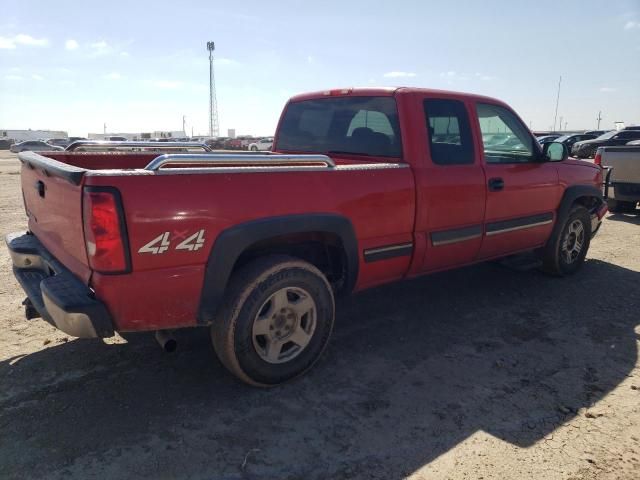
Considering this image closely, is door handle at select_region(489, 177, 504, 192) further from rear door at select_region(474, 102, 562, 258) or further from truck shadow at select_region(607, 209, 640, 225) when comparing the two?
truck shadow at select_region(607, 209, 640, 225)

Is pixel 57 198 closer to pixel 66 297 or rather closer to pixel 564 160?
pixel 66 297

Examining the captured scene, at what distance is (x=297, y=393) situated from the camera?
310 cm

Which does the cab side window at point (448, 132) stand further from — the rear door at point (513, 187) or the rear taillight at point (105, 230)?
the rear taillight at point (105, 230)

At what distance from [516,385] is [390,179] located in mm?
1612

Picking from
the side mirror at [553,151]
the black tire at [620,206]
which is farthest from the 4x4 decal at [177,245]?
the black tire at [620,206]

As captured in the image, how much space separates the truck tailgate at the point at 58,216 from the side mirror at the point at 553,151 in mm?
4179

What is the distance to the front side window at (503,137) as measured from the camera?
438 cm

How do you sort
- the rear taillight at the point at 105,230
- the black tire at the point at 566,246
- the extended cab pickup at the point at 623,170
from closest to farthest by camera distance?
the rear taillight at the point at 105,230
the black tire at the point at 566,246
the extended cab pickup at the point at 623,170

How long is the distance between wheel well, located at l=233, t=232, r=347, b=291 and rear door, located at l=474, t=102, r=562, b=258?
1520mm

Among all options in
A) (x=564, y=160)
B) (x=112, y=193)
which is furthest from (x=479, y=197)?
(x=112, y=193)

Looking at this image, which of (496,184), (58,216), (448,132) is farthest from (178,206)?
(496,184)

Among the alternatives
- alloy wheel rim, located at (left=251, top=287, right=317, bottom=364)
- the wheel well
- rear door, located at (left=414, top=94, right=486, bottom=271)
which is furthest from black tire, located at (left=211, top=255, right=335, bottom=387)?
rear door, located at (left=414, top=94, right=486, bottom=271)

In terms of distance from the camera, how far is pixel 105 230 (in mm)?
2389

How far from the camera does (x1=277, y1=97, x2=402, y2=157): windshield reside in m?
3.85
